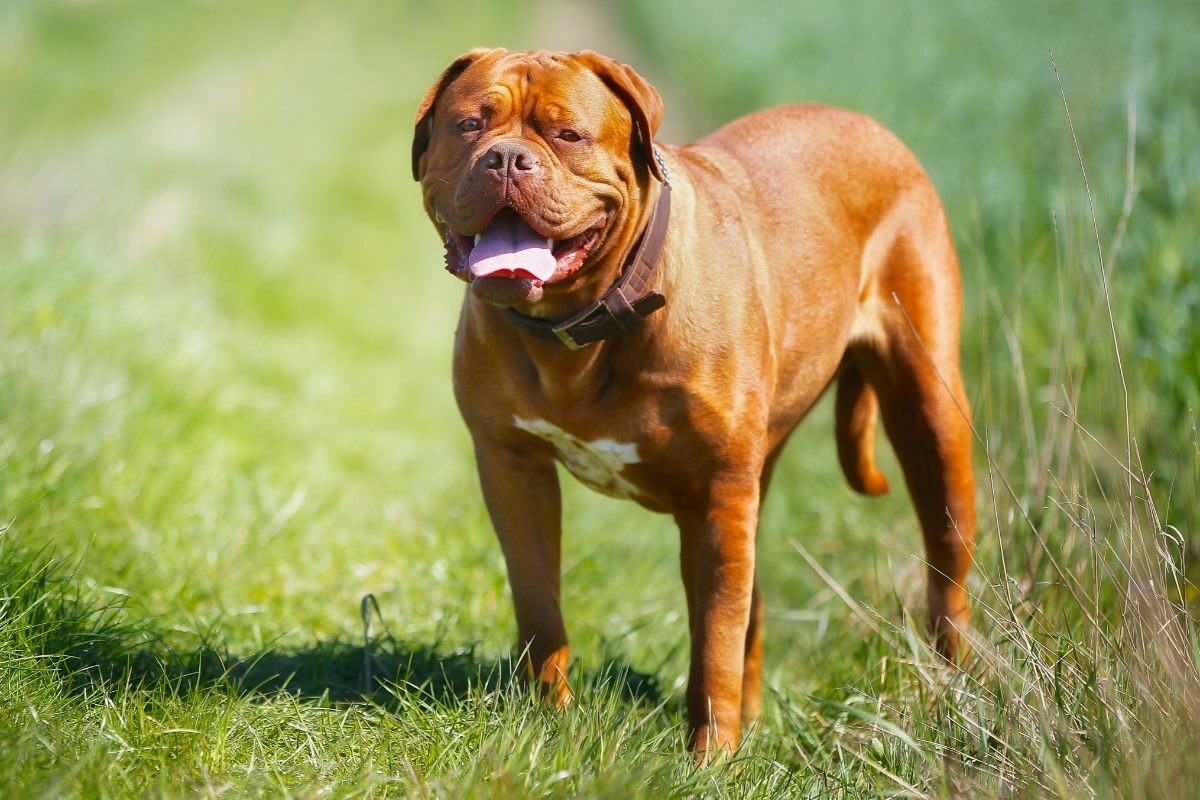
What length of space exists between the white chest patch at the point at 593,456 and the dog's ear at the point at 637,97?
660 millimetres

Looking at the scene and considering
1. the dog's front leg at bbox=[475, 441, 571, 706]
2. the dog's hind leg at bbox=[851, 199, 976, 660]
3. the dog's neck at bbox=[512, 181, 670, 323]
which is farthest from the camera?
the dog's hind leg at bbox=[851, 199, 976, 660]

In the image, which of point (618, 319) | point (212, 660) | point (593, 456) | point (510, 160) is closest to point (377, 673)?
point (212, 660)

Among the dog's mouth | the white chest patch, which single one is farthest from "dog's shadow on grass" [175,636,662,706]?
the dog's mouth

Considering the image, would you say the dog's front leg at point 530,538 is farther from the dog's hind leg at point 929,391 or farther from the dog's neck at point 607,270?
the dog's hind leg at point 929,391

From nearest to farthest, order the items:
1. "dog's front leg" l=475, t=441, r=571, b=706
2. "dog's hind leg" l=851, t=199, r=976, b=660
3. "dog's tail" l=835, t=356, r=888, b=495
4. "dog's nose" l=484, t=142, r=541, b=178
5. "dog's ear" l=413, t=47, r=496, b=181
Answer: "dog's nose" l=484, t=142, r=541, b=178
"dog's ear" l=413, t=47, r=496, b=181
"dog's front leg" l=475, t=441, r=571, b=706
"dog's hind leg" l=851, t=199, r=976, b=660
"dog's tail" l=835, t=356, r=888, b=495

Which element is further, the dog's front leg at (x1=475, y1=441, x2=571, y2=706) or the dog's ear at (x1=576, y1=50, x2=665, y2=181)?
the dog's front leg at (x1=475, y1=441, x2=571, y2=706)

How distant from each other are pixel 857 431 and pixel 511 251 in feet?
5.56

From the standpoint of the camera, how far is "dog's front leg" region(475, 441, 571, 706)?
11.3 feet

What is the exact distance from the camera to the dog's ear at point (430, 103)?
3348 millimetres

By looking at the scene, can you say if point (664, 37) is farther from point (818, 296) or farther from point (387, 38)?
point (818, 296)

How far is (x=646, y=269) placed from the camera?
3.18 metres

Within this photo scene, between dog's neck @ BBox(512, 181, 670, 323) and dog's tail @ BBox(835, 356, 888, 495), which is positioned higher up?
dog's neck @ BBox(512, 181, 670, 323)

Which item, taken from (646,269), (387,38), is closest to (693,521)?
(646,269)

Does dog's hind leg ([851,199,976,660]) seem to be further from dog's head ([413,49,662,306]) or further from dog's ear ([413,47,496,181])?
dog's ear ([413,47,496,181])
